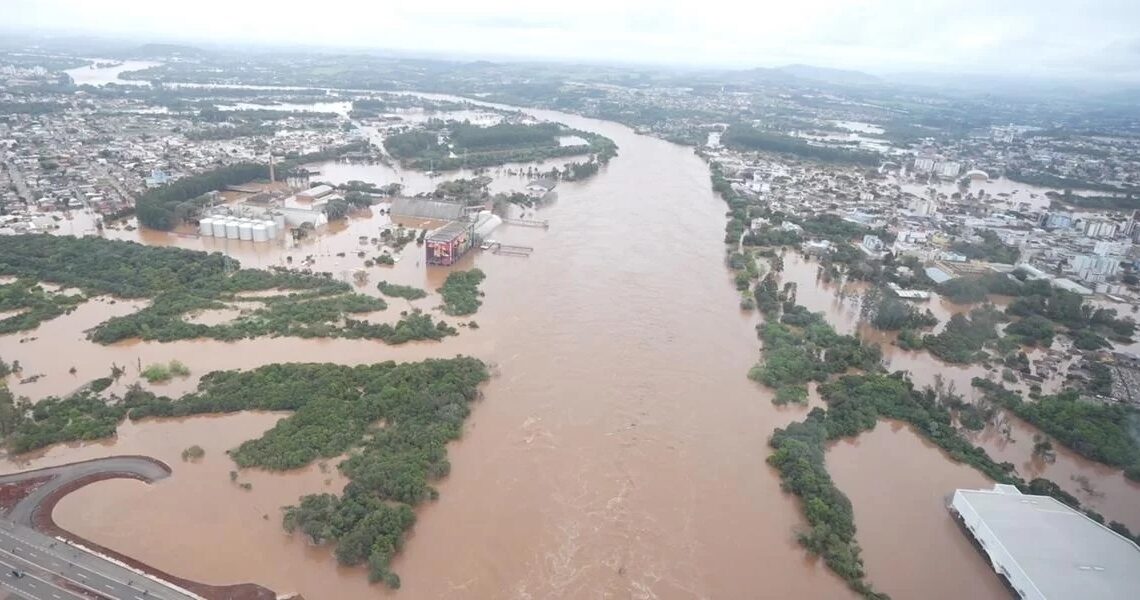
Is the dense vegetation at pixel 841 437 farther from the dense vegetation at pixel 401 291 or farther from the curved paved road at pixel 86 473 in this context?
the curved paved road at pixel 86 473

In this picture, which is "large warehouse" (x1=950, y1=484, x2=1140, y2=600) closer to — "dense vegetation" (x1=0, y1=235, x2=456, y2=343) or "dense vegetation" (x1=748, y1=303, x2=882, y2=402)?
"dense vegetation" (x1=748, y1=303, x2=882, y2=402)

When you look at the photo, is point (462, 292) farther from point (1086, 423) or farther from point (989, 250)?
point (989, 250)

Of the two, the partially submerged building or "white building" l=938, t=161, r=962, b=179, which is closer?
the partially submerged building

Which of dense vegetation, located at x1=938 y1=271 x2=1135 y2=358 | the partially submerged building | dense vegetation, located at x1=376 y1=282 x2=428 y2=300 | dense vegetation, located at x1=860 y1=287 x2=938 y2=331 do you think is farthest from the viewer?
the partially submerged building

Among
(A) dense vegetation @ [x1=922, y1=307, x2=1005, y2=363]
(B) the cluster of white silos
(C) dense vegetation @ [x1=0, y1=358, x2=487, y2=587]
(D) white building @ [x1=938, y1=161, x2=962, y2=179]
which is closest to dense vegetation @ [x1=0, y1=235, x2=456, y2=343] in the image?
(C) dense vegetation @ [x1=0, y1=358, x2=487, y2=587]

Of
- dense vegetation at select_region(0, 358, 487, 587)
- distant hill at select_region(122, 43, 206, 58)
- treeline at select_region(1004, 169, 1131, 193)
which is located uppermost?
distant hill at select_region(122, 43, 206, 58)

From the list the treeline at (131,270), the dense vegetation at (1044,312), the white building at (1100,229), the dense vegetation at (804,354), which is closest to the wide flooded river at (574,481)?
the dense vegetation at (804,354)

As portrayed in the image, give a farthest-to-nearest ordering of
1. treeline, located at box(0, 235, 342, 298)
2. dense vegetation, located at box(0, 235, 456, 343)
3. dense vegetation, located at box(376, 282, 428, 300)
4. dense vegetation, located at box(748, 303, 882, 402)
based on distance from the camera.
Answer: dense vegetation, located at box(376, 282, 428, 300) → treeline, located at box(0, 235, 342, 298) → dense vegetation, located at box(0, 235, 456, 343) → dense vegetation, located at box(748, 303, 882, 402)
